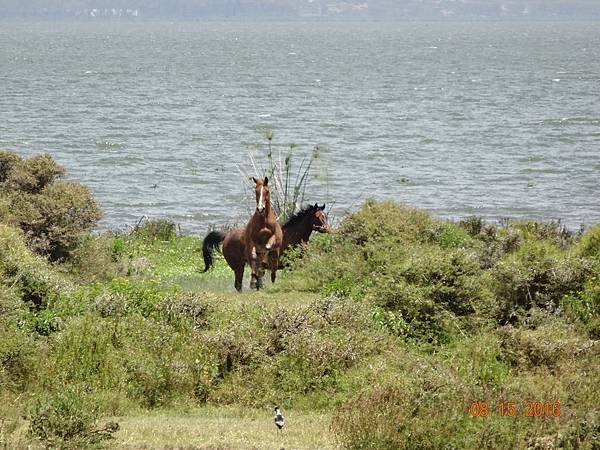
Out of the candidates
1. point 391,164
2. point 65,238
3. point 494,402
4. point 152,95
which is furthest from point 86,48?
point 494,402

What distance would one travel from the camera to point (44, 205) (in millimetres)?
23125

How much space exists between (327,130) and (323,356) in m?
51.9

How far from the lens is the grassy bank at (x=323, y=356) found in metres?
11.5

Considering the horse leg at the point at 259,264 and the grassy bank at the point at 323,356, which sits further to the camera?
the horse leg at the point at 259,264

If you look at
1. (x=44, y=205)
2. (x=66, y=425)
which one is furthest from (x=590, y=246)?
(x=66, y=425)

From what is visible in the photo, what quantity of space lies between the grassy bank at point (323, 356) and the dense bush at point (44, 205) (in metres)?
2.54

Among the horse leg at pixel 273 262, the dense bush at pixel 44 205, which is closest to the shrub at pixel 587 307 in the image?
the horse leg at pixel 273 262

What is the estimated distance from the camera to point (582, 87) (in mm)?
99562

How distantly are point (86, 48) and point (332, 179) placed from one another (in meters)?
134

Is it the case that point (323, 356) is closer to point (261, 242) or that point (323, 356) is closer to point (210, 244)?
point (261, 242)
